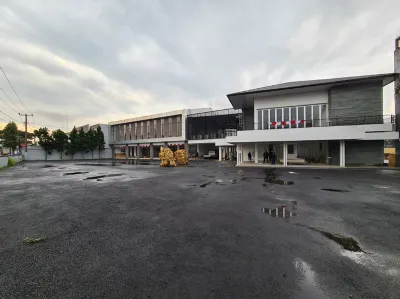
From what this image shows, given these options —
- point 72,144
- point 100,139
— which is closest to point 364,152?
point 100,139

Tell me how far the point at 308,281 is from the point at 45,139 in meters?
60.9

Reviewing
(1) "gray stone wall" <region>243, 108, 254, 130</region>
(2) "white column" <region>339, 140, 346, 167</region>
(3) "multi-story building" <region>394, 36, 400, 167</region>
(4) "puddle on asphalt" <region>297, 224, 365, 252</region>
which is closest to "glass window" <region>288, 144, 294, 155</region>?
(2) "white column" <region>339, 140, 346, 167</region>

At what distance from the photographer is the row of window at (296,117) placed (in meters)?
20.2

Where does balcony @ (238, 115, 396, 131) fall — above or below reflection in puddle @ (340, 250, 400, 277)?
above

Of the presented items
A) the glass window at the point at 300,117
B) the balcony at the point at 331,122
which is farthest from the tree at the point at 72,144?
the glass window at the point at 300,117

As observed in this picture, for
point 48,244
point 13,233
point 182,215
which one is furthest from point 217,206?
point 13,233

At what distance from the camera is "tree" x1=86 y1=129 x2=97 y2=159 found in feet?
170

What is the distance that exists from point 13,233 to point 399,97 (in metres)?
27.8

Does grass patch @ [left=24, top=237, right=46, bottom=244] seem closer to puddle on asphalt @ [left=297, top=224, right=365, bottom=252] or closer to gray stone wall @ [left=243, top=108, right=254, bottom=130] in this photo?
puddle on asphalt @ [left=297, top=224, right=365, bottom=252]

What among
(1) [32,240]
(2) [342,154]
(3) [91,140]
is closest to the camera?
(1) [32,240]

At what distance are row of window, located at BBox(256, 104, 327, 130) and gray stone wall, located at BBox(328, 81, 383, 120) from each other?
113 centimetres

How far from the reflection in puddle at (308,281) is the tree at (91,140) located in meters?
59.9

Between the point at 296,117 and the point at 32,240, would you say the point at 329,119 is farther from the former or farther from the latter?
the point at 32,240

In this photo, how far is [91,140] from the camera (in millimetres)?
52531
